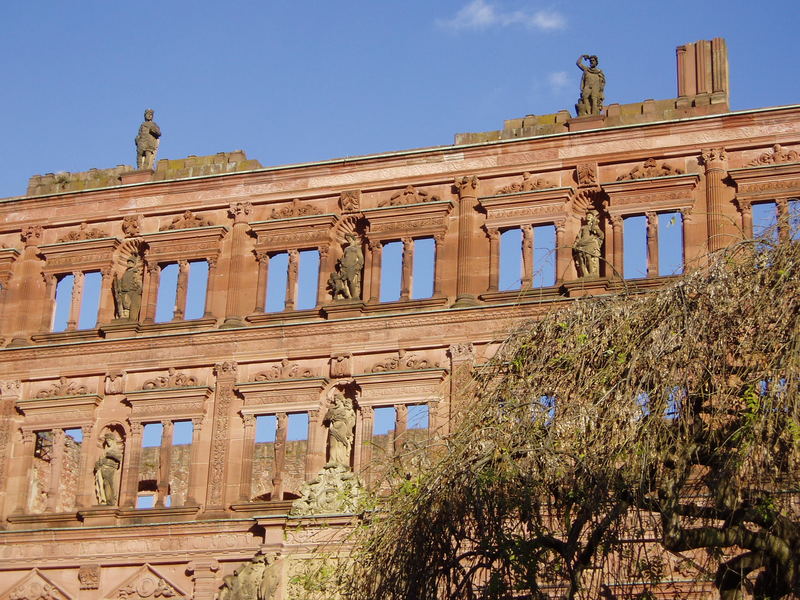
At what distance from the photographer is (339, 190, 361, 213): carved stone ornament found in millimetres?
41188

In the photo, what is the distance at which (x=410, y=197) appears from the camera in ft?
134

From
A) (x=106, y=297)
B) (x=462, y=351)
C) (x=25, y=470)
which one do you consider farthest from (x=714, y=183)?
(x=25, y=470)

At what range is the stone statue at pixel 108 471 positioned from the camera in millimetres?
40500

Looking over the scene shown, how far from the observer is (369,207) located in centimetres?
4119

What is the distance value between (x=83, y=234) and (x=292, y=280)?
6.15 m

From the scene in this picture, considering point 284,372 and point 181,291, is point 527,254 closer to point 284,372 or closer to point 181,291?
point 284,372

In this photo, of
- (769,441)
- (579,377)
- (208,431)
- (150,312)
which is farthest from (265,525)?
(769,441)

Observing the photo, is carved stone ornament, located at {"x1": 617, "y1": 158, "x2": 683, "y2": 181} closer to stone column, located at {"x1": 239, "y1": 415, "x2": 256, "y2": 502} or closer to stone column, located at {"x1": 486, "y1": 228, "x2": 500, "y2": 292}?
stone column, located at {"x1": 486, "y1": 228, "x2": 500, "y2": 292}

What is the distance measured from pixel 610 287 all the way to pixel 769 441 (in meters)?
20.0

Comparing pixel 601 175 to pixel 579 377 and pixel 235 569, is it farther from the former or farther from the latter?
pixel 579 377

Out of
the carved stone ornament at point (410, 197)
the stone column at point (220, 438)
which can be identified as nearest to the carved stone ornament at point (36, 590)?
the stone column at point (220, 438)

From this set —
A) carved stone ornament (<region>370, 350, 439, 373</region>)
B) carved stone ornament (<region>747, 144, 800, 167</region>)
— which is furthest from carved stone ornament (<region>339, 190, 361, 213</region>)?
carved stone ornament (<region>747, 144, 800, 167</region>)

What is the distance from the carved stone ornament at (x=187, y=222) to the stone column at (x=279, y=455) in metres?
5.80

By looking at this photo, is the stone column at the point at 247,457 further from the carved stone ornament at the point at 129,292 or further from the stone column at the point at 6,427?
the stone column at the point at 6,427
